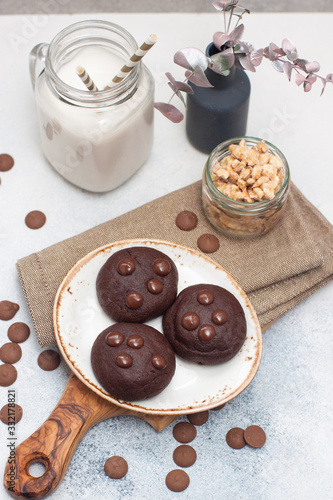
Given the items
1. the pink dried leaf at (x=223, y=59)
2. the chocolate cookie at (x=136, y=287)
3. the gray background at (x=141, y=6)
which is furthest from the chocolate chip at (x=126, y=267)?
the gray background at (x=141, y=6)

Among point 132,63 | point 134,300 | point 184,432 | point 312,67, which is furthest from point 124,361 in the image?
point 312,67

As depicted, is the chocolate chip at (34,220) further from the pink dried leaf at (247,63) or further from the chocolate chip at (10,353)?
the pink dried leaf at (247,63)

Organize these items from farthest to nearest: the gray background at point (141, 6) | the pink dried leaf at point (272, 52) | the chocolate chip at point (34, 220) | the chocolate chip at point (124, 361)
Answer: the gray background at point (141, 6)
the chocolate chip at point (34, 220)
the pink dried leaf at point (272, 52)
the chocolate chip at point (124, 361)

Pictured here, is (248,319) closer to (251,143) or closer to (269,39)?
(251,143)

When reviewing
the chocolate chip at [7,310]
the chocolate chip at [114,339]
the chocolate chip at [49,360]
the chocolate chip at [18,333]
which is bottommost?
the chocolate chip at [49,360]

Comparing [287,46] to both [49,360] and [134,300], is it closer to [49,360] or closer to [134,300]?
[134,300]

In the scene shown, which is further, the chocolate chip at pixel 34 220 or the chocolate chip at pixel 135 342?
the chocolate chip at pixel 34 220

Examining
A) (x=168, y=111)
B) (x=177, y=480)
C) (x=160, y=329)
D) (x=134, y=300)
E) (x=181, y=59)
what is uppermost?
(x=181, y=59)

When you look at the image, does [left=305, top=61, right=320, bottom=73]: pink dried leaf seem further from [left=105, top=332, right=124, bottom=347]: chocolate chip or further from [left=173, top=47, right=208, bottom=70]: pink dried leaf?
[left=105, top=332, right=124, bottom=347]: chocolate chip
